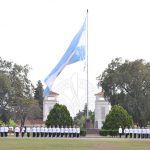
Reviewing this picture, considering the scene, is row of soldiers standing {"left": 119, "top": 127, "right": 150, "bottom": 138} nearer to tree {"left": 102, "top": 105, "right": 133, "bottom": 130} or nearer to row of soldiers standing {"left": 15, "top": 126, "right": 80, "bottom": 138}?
tree {"left": 102, "top": 105, "right": 133, "bottom": 130}

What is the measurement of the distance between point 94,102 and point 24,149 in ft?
199

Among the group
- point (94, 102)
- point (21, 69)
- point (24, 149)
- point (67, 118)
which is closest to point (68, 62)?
point (67, 118)

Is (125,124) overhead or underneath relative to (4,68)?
underneath

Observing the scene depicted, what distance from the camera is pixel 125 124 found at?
53438 mm

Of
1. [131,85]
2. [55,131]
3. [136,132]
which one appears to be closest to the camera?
[55,131]

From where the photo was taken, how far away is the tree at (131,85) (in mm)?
71938

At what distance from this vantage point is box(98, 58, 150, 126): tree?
236 ft

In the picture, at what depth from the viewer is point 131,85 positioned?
2872 inches

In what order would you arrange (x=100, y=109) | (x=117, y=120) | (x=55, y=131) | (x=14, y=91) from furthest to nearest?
(x=100, y=109)
(x=14, y=91)
(x=117, y=120)
(x=55, y=131)

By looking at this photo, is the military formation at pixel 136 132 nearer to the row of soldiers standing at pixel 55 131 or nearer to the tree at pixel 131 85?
the row of soldiers standing at pixel 55 131

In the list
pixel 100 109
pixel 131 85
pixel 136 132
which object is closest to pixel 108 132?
pixel 136 132

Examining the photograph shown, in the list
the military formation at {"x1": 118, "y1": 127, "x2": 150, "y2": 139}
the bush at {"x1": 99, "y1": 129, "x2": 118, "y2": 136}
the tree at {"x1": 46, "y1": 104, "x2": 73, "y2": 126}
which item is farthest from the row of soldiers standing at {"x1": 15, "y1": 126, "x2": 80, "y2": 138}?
the military formation at {"x1": 118, "y1": 127, "x2": 150, "y2": 139}

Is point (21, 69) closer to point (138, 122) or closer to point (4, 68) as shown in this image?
point (4, 68)

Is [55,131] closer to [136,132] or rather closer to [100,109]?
[136,132]
